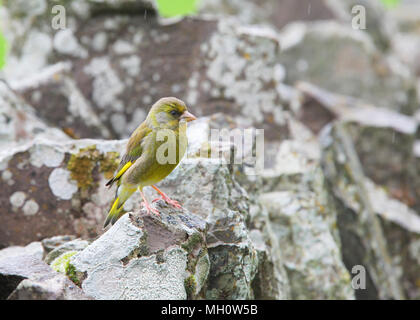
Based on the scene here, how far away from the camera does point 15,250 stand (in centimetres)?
522

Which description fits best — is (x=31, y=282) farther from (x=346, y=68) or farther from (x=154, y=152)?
(x=346, y=68)

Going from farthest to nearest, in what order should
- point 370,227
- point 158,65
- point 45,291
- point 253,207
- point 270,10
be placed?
1. point 270,10
2. point 158,65
3. point 370,227
4. point 253,207
5. point 45,291

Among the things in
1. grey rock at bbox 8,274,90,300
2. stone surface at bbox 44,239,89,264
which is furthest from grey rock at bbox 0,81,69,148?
grey rock at bbox 8,274,90,300

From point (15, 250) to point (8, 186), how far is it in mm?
722

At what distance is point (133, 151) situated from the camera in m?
5.03

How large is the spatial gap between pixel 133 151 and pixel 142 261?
1383 mm

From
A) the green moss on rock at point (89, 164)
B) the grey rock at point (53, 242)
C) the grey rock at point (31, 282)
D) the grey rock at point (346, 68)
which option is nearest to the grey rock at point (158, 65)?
the green moss on rock at point (89, 164)

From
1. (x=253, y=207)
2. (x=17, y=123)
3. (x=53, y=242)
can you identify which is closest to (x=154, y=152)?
(x=53, y=242)

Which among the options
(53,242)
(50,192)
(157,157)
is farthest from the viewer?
(50,192)

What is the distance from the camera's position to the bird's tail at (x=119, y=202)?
16.5ft

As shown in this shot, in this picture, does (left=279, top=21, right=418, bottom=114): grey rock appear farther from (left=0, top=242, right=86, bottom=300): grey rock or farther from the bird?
(left=0, top=242, right=86, bottom=300): grey rock

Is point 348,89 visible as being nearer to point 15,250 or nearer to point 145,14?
point 145,14

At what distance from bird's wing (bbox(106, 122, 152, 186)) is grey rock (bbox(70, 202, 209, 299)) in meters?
0.91
